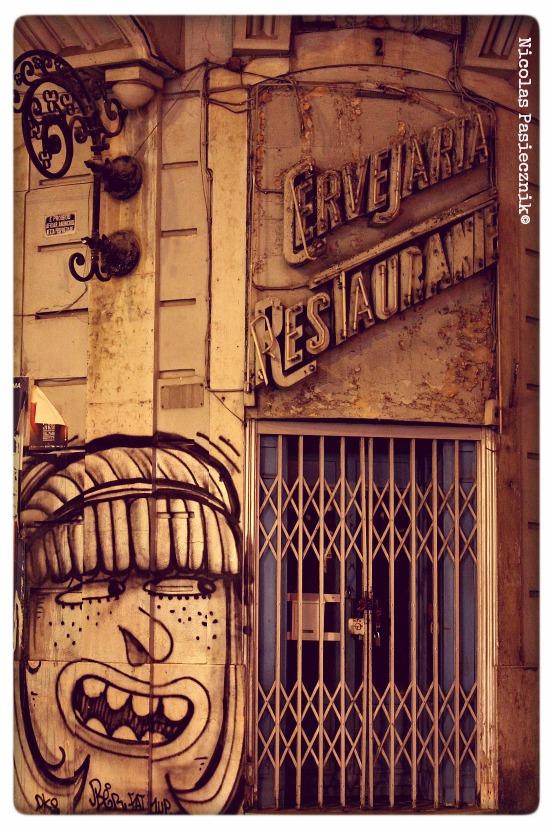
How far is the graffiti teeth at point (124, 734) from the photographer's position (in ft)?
29.6

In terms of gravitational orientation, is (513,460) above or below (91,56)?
below

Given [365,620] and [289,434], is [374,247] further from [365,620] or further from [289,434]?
[365,620]

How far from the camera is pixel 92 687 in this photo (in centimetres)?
912

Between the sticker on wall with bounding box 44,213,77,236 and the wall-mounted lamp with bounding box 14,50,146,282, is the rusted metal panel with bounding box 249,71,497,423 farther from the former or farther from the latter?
the sticker on wall with bounding box 44,213,77,236

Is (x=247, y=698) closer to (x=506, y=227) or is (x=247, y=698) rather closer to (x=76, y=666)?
(x=76, y=666)

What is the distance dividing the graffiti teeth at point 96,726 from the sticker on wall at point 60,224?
3.80m

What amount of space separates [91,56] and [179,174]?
3.71 ft

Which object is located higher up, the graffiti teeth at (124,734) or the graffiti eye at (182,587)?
the graffiti eye at (182,587)

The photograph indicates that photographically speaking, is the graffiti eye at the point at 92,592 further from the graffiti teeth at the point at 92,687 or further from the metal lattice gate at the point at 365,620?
the metal lattice gate at the point at 365,620

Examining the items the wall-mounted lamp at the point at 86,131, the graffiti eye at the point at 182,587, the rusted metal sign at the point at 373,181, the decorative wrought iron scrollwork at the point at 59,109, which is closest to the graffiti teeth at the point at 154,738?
the graffiti eye at the point at 182,587

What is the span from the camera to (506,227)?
31.0 ft

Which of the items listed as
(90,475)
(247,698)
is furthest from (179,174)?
(247,698)
